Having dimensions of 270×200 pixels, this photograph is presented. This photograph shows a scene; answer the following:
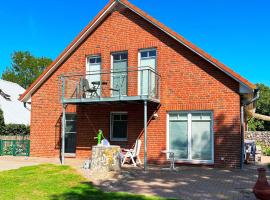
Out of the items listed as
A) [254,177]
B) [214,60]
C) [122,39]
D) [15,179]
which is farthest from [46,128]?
[254,177]

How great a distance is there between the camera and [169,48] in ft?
51.6

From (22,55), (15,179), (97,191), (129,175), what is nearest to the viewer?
(97,191)

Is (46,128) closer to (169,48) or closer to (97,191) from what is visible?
(169,48)

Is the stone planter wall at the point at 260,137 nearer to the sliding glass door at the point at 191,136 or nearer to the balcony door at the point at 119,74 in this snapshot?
the sliding glass door at the point at 191,136

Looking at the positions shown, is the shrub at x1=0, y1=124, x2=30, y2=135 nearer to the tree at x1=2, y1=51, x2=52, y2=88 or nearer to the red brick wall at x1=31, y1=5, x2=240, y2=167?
the red brick wall at x1=31, y1=5, x2=240, y2=167

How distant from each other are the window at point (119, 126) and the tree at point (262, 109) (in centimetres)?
1432

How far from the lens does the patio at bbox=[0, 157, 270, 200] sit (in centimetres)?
922

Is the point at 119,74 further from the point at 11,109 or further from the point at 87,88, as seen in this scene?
the point at 11,109

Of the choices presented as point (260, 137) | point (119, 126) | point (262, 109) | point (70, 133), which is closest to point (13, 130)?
point (70, 133)

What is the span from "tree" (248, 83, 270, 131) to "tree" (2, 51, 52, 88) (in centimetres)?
3519

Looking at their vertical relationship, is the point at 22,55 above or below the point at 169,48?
above

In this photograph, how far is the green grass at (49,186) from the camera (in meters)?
8.80

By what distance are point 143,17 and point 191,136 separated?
5.71 metres

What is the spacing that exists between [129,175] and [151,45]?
20.9 ft
